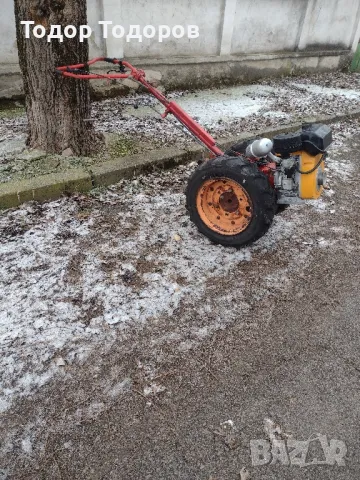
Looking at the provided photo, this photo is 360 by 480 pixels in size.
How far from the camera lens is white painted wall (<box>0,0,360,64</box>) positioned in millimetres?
5902

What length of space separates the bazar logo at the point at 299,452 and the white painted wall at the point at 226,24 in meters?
5.96

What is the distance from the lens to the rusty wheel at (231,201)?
280 cm

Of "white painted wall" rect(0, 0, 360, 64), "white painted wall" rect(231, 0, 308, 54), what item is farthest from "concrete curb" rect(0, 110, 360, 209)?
"white painted wall" rect(231, 0, 308, 54)

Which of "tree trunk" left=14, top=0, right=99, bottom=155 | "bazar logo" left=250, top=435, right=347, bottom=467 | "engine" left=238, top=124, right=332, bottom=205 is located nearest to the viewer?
"bazar logo" left=250, top=435, right=347, bottom=467

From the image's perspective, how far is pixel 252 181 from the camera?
2.76m

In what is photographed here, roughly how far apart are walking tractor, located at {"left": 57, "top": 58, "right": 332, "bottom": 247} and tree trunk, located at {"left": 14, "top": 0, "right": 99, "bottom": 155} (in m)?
0.49

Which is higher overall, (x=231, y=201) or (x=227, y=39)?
(x=227, y=39)

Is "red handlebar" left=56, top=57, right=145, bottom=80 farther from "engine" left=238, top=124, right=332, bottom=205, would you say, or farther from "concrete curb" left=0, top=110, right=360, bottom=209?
"engine" left=238, top=124, right=332, bottom=205

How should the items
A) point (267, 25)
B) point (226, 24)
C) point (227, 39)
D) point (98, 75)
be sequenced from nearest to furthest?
point (98, 75) → point (226, 24) → point (227, 39) → point (267, 25)

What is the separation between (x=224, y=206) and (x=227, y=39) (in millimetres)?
5698

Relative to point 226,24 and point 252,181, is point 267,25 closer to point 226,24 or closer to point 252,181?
point 226,24

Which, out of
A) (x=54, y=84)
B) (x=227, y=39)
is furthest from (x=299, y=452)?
(x=227, y=39)

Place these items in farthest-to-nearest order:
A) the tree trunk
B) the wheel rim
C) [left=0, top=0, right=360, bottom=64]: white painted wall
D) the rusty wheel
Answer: [left=0, top=0, right=360, bottom=64]: white painted wall, the tree trunk, the wheel rim, the rusty wheel

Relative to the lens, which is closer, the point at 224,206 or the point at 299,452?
the point at 299,452
